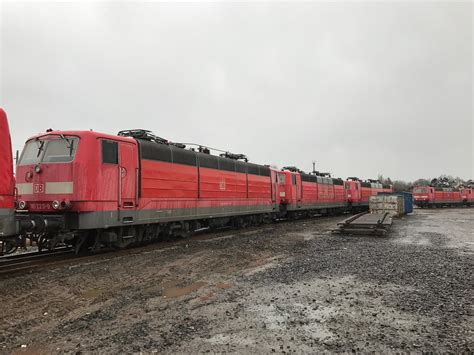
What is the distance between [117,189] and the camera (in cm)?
1016

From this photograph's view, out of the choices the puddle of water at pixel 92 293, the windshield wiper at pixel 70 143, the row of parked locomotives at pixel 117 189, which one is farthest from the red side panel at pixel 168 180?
the puddle of water at pixel 92 293

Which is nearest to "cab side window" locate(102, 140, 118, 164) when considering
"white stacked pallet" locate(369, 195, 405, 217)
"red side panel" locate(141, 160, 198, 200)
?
"red side panel" locate(141, 160, 198, 200)

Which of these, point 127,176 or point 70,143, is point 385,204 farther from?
point 70,143

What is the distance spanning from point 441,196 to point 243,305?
55819 millimetres

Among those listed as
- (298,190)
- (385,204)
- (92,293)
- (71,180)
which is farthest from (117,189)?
(385,204)

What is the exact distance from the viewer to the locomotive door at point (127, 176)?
10344 millimetres

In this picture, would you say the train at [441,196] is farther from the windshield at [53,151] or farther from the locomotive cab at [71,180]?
the windshield at [53,151]

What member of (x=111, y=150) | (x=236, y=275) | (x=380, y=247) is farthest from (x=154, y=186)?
(x=380, y=247)

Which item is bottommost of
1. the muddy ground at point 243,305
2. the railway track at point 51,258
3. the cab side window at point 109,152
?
the muddy ground at point 243,305

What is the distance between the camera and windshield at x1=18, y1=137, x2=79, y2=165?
30.9 ft

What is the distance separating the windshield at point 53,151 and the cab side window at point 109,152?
773 mm

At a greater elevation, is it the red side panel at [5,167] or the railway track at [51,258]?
the red side panel at [5,167]

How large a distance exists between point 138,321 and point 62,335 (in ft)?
3.34

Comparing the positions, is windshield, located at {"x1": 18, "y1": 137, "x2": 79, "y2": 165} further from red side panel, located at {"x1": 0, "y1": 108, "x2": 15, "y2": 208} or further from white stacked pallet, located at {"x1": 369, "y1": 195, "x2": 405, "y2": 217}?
white stacked pallet, located at {"x1": 369, "y1": 195, "x2": 405, "y2": 217}
